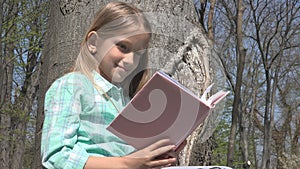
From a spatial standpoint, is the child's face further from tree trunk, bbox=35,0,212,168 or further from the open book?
tree trunk, bbox=35,0,212,168

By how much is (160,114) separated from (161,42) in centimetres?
84

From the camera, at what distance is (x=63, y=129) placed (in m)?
1.20

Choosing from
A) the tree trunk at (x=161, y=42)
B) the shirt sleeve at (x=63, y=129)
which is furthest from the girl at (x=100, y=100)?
the tree trunk at (x=161, y=42)

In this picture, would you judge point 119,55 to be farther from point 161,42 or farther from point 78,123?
point 161,42

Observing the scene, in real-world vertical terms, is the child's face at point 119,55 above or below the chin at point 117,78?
above

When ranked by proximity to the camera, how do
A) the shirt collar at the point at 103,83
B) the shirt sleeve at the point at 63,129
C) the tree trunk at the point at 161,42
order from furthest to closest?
the tree trunk at the point at 161,42 < the shirt collar at the point at 103,83 < the shirt sleeve at the point at 63,129

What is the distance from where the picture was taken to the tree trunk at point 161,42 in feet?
6.47

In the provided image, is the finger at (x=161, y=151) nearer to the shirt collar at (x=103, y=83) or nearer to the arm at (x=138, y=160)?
the arm at (x=138, y=160)

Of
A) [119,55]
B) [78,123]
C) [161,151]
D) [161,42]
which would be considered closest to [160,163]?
[161,151]

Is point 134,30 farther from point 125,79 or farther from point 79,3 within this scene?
point 79,3

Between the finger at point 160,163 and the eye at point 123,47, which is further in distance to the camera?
the eye at point 123,47

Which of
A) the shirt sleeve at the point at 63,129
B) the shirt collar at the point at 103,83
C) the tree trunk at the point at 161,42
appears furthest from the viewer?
the tree trunk at the point at 161,42

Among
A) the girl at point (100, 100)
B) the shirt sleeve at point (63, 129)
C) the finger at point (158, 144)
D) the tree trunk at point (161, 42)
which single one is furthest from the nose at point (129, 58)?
the tree trunk at point (161, 42)

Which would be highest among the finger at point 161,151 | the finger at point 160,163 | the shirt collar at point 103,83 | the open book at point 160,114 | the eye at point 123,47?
the eye at point 123,47
